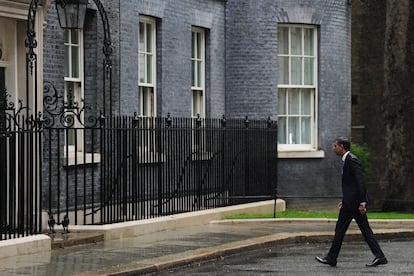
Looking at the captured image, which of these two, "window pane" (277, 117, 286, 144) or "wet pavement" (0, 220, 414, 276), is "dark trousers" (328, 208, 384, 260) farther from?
"window pane" (277, 117, 286, 144)

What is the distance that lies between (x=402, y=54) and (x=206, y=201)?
7.09 meters

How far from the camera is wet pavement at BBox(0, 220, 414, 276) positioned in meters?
14.4

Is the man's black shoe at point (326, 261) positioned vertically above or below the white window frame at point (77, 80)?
below

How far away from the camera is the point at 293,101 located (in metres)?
26.5

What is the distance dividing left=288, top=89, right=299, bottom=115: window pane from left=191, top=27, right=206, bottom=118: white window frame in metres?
2.43

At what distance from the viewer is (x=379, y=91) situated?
3312cm

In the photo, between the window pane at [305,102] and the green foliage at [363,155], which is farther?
the green foliage at [363,155]

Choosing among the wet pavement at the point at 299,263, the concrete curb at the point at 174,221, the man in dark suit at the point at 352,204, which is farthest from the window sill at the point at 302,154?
the man in dark suit at the point at 352,204

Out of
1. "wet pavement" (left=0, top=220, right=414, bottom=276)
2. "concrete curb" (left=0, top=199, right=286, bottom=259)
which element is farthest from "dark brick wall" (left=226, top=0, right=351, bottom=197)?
"wet pavement" (left=0, top=220, right=414, bottom=276)

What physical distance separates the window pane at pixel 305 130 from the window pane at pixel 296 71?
90 centimetres

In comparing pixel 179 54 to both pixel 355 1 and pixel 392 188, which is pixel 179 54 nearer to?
pixel 392 188

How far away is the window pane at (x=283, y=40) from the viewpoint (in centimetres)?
2625

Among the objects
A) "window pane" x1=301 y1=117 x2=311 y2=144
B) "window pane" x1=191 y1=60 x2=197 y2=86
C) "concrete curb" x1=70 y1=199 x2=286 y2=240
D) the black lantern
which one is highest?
the black lantern

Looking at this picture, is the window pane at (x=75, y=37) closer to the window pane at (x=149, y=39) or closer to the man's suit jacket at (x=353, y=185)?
the window pane at (x=149, y=39)
